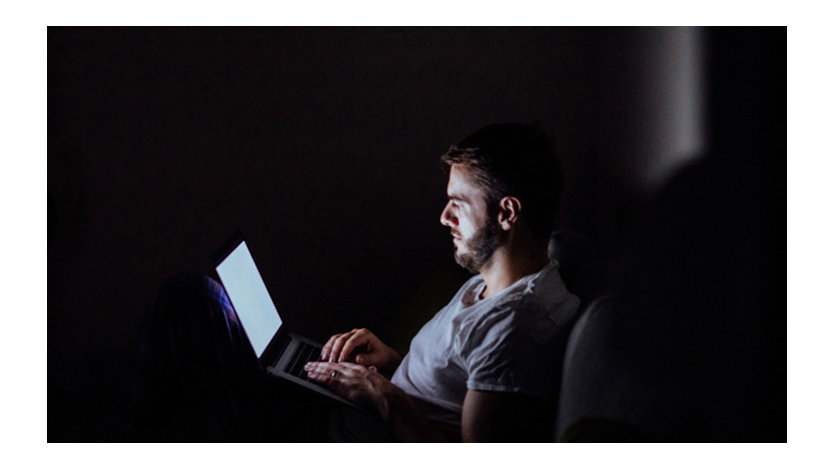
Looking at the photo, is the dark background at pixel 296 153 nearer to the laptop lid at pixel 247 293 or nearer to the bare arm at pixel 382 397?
the laptop lid at pixel 247 293

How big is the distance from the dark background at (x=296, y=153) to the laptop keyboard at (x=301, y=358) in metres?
0.22

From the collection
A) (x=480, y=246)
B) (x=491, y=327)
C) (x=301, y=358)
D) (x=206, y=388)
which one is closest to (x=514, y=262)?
(x=480, y=246)

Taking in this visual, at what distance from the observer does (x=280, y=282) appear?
189cm

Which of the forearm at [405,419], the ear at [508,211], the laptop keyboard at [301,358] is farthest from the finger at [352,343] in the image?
the ear at [508,211]

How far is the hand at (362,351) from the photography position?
60.8 inches

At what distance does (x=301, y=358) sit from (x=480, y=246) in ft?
1.87

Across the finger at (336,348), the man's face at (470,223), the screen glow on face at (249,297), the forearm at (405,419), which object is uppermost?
the man's face at (470,223)

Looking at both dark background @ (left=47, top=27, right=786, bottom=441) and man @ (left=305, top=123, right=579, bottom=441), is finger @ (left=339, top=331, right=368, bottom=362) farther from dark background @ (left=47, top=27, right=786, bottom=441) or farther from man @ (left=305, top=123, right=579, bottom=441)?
dark background @ (left=47, top=27, right=786, bottom=441)

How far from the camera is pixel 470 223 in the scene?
4.64 ft

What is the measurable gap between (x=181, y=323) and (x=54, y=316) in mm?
456

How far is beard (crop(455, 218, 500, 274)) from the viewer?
1.37 meters

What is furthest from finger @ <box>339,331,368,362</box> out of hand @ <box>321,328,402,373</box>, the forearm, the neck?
the neck

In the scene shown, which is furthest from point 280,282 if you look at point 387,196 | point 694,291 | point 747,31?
point 747,31

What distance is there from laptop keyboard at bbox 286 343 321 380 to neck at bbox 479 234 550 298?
51 cm
